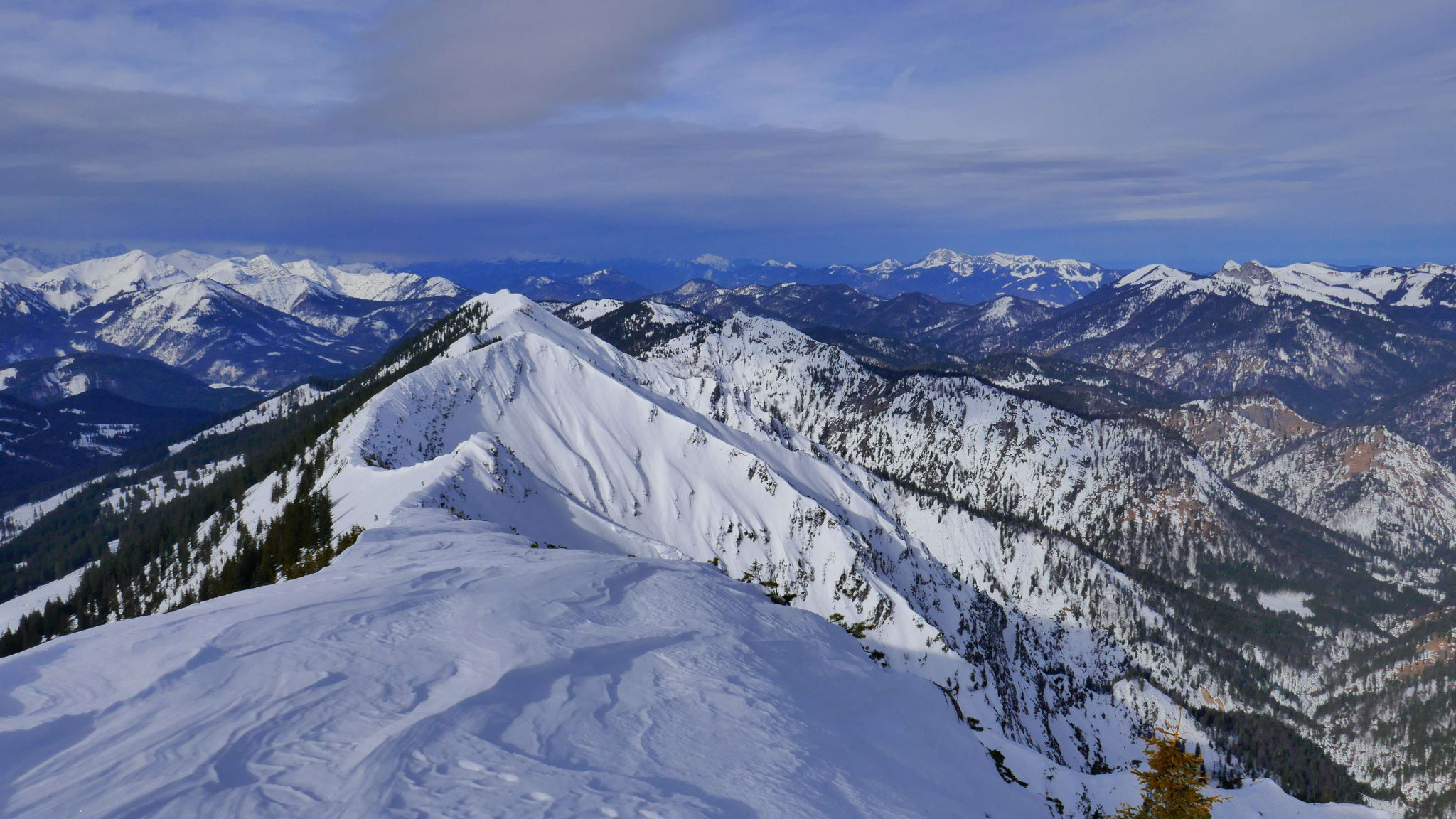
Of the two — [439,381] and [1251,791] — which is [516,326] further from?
[1251,791]

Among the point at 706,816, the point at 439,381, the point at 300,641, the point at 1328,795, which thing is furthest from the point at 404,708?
the point at 1328,795

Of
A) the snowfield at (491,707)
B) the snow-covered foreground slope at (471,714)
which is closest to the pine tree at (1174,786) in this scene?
the snow-covered foreground slope at (471,714)

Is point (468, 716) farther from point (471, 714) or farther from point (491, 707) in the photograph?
point (491, 707)

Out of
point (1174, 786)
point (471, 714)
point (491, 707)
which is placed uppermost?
point (471, 714)

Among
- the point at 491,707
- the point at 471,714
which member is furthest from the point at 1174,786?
the point at 471,714

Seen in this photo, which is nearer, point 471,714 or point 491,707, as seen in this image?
point 471,714

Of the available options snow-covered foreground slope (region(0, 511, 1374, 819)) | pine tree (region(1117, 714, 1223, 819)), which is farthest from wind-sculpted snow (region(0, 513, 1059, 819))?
pine tree (region(1117, 714, 1223, 819))

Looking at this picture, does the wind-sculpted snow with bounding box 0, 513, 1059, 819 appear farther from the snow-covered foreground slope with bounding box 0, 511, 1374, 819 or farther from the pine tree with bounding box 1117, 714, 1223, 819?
the pine tree with bounding box 1117, 714, 1223, 819

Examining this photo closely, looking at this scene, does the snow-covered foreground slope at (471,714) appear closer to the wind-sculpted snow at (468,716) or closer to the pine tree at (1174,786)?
the wind-sculpted snow at (468,716)
